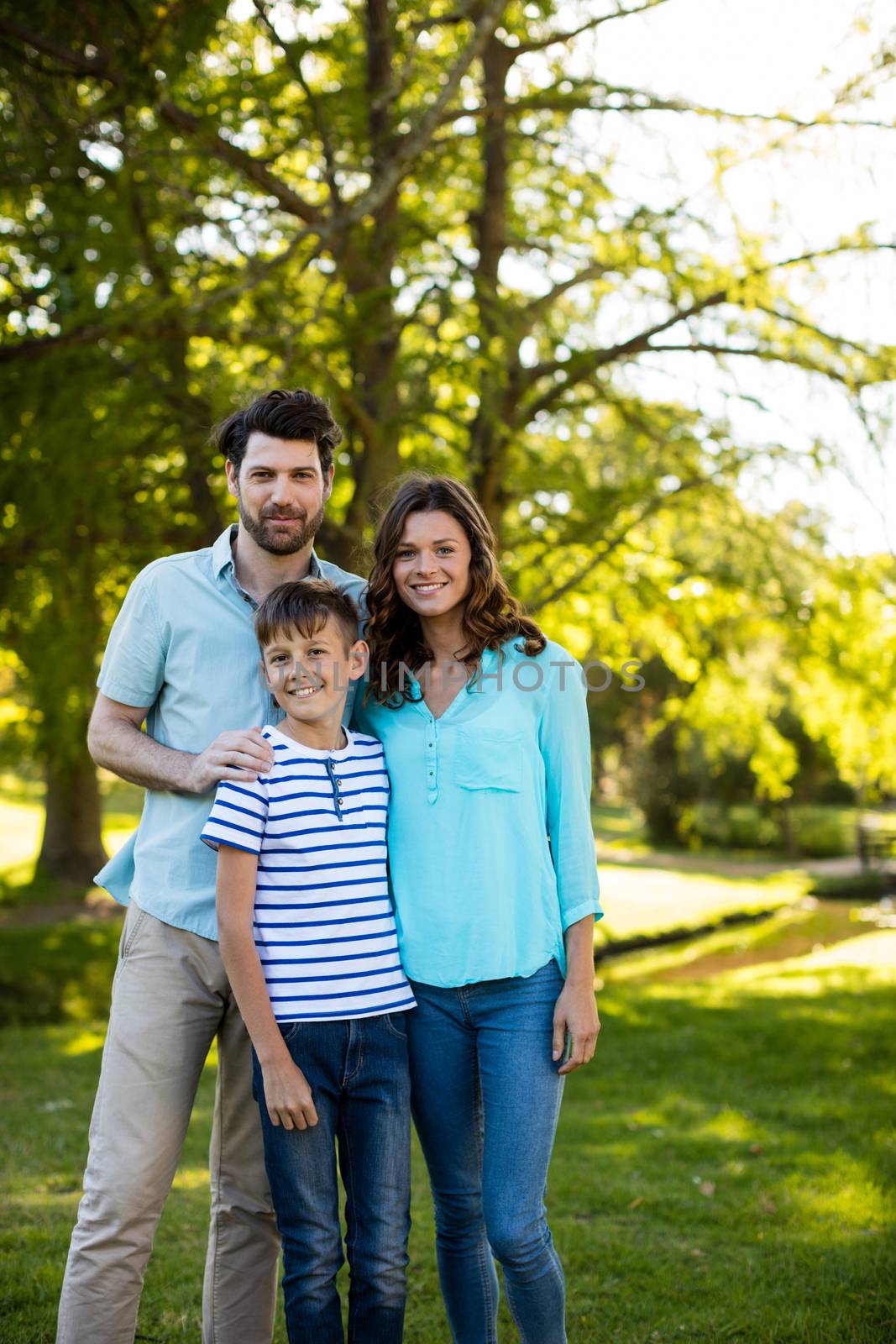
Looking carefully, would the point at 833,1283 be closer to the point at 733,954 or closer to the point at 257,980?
the point at 257,980

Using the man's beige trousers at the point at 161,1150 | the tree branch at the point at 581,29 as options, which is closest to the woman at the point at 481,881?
the man's beige trousers at the point at 161,1150

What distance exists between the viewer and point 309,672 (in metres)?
2.51

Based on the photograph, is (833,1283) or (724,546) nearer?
(833,1283)

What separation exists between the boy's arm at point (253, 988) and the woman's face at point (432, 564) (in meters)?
0.69

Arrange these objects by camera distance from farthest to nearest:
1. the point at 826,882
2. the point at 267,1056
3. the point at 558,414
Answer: the point at 826,882, the point at 558,414, the point at 267,1056

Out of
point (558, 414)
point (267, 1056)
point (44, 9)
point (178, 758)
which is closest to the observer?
point (267, 1056)

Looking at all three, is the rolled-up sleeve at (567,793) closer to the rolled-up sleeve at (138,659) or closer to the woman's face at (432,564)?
the woman's face at (432,564)

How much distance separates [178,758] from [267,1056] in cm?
67

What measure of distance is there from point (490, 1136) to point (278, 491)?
4.77ft

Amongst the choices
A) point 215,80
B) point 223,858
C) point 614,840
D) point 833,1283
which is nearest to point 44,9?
point 215,80

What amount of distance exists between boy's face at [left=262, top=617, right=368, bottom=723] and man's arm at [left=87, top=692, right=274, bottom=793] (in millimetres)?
104

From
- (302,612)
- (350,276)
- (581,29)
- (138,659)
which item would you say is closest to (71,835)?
(350,276)

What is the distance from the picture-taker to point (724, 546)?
26.6 ft

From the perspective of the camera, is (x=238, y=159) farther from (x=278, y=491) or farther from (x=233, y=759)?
(x=233, y=759)
